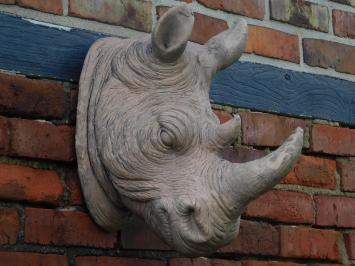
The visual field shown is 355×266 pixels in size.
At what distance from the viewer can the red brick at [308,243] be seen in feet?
7.28

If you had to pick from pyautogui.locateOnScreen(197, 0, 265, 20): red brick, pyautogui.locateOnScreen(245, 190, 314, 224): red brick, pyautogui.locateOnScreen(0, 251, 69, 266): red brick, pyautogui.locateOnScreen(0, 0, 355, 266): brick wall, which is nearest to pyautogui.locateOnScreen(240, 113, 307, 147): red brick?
pyautogui.locateOnScreen(0, 0, 355, 266): brick wall

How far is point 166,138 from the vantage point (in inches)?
67.3

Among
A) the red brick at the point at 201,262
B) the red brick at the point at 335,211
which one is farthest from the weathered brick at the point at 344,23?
the red brick at the point at 201,262

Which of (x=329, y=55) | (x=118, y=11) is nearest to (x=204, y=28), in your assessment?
(x=118, y=11)

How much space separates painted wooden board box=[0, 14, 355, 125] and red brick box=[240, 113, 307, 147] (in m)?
0.02

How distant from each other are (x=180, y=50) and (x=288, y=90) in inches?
25.8

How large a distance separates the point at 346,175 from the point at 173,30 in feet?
2.88

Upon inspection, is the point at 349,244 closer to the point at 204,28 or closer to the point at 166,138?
the point at 204,28

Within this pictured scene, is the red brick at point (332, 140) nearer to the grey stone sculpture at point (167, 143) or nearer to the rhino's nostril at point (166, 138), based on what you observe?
the grey stone sculpture at point (167, 143)

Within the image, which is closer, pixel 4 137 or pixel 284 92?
pixel 4 137

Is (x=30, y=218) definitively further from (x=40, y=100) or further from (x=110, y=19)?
(x=110, y=19)

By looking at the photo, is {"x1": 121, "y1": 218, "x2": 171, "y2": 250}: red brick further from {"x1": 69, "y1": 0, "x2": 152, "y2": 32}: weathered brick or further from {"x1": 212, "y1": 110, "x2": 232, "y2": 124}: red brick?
{"x1": 69, "y1": 0, "x2": 152, "y2": 32}: weathered brick

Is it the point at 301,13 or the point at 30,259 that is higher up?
the point at 301,13

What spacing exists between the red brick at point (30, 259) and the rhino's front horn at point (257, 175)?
0.41 m
